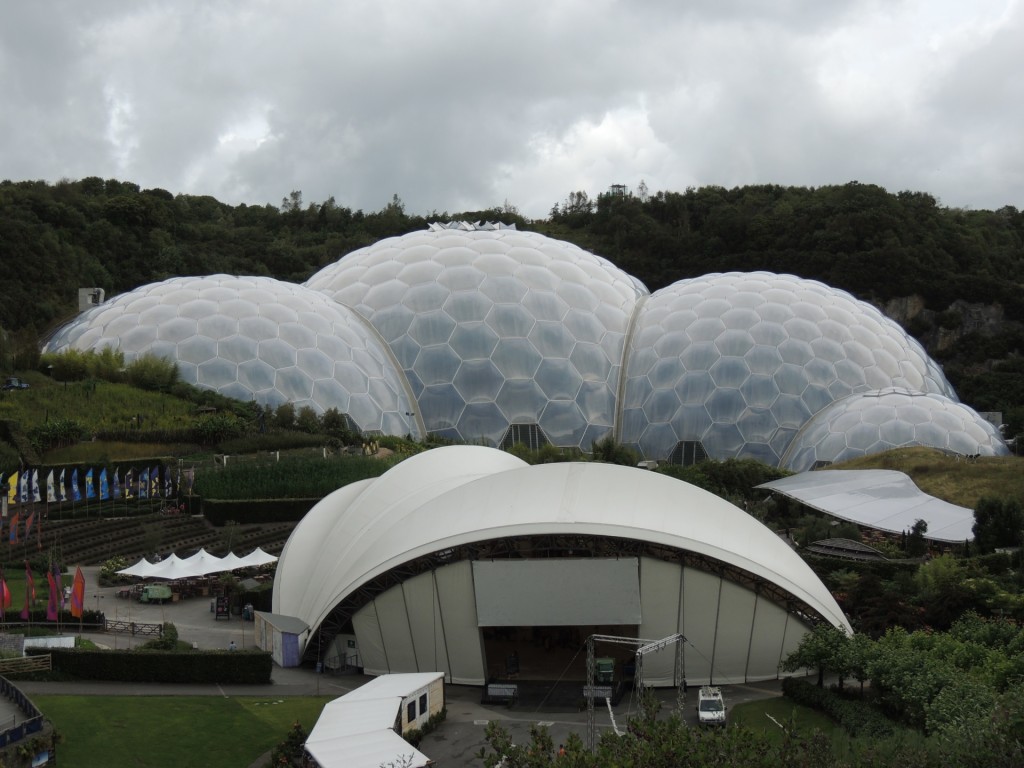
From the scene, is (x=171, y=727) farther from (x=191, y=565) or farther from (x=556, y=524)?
(x=191, y=565)

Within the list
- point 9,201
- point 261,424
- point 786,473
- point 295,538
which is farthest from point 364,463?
point 9,201

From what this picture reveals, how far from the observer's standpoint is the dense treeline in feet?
234

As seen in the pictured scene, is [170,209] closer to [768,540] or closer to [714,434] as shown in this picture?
[714,434]

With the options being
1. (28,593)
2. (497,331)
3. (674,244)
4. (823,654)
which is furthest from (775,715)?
(674,244)

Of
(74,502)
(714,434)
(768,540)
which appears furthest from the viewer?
(714,434)

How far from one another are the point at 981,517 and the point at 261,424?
25.9 meters

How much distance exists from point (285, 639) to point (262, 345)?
78.2 ft

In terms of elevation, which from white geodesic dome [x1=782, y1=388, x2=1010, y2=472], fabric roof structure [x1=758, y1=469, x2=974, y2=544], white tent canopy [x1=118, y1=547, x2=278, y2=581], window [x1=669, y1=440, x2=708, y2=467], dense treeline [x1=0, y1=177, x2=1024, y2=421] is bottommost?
white tent canopy [x1=118, y1=547, x2=278, y2=581]

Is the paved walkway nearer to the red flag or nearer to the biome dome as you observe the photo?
the red flag

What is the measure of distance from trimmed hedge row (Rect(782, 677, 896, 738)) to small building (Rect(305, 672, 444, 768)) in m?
6.54

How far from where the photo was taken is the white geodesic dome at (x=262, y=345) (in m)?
45.2

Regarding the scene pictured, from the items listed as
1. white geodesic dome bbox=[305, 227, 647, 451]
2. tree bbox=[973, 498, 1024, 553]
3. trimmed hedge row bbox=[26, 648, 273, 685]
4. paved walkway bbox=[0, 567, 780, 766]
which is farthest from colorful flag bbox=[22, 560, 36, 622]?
tree bbox=[973, 498, 1024, 553]

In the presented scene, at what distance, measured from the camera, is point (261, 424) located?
43062 mm

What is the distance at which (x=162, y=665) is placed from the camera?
877 inches
